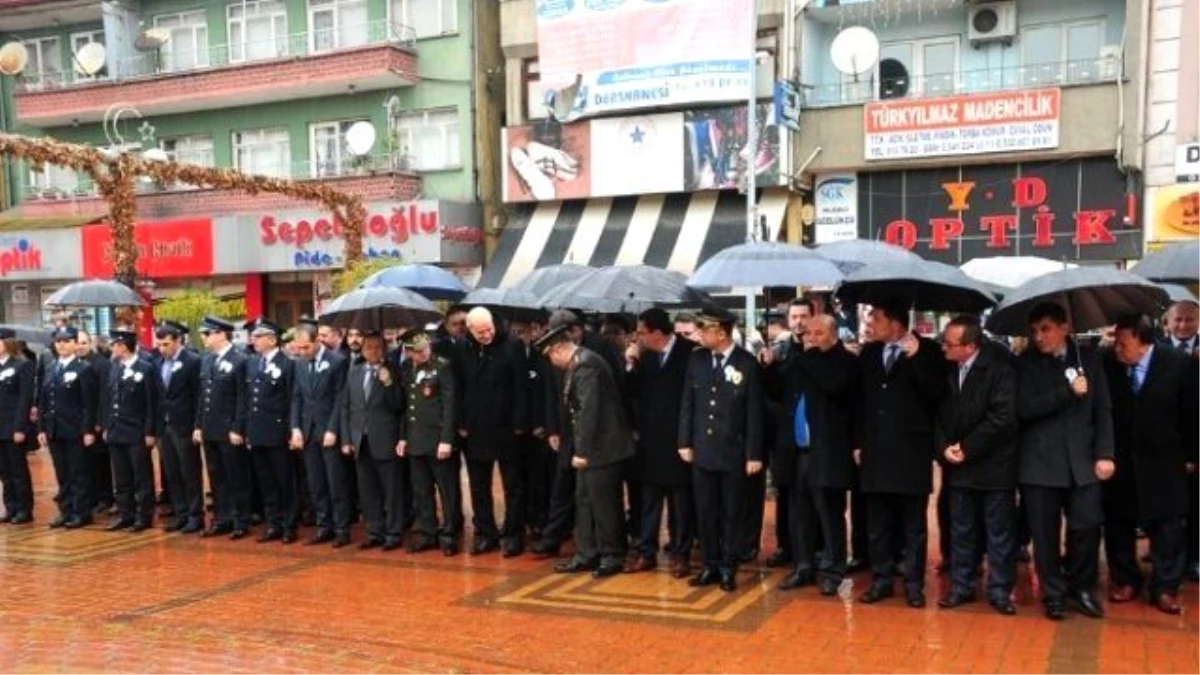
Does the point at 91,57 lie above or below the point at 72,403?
above

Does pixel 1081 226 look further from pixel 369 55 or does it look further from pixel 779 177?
pixel 369 55

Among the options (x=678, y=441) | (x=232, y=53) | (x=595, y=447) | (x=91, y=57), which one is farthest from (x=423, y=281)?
(x=91, y=57)

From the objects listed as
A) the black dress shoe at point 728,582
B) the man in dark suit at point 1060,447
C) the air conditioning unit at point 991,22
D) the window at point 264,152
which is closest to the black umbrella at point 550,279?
the black dress shoe at point 728,582

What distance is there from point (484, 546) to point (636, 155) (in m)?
12.7

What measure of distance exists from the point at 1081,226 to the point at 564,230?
923 centimetres

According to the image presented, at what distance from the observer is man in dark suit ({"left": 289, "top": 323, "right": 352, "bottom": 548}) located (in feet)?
30.9

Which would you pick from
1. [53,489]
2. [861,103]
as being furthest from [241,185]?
[861,103]

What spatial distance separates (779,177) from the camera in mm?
→ 19203

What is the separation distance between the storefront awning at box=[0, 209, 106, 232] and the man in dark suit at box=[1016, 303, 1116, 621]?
949 inches

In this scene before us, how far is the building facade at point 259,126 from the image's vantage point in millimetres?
22562

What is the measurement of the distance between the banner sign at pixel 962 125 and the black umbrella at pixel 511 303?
36.5 ft

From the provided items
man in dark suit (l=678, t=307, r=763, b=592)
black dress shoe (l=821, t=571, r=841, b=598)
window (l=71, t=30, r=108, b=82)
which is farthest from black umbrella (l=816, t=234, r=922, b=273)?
window (l=71, t=30, r=108, b=82)

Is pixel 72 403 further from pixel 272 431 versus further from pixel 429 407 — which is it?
pixel 429 407

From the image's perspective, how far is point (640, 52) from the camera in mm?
20156
